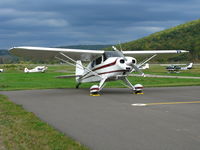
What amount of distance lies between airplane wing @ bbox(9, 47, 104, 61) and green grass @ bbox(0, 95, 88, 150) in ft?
26.0

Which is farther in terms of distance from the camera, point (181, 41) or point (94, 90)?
point (181, 41)

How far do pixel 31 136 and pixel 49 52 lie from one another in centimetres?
1084

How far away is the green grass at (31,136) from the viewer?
508 cm

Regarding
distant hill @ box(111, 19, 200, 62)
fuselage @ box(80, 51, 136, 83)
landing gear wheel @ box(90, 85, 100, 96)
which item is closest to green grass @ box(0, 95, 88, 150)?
landing gear wheel @ box(90, 85, 100, 96)

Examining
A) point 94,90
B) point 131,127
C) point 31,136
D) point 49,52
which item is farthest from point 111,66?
point 31,136

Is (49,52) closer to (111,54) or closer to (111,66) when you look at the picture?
(111,54)

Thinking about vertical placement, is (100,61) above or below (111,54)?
below

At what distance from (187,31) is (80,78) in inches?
4886

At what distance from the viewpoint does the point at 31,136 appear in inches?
230

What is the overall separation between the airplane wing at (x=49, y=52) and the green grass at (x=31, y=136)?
793cm

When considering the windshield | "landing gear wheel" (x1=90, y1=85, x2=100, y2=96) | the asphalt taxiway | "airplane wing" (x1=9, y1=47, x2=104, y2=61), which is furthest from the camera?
"airplane wing" (x1=9, y1=47, x2=104, y2=61)

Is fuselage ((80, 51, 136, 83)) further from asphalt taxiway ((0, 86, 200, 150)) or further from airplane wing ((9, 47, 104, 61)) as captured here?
asphalt taxiway ((0, 86, 200, 150))

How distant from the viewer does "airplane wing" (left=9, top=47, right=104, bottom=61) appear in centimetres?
1553

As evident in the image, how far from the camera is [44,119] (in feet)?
26.2
